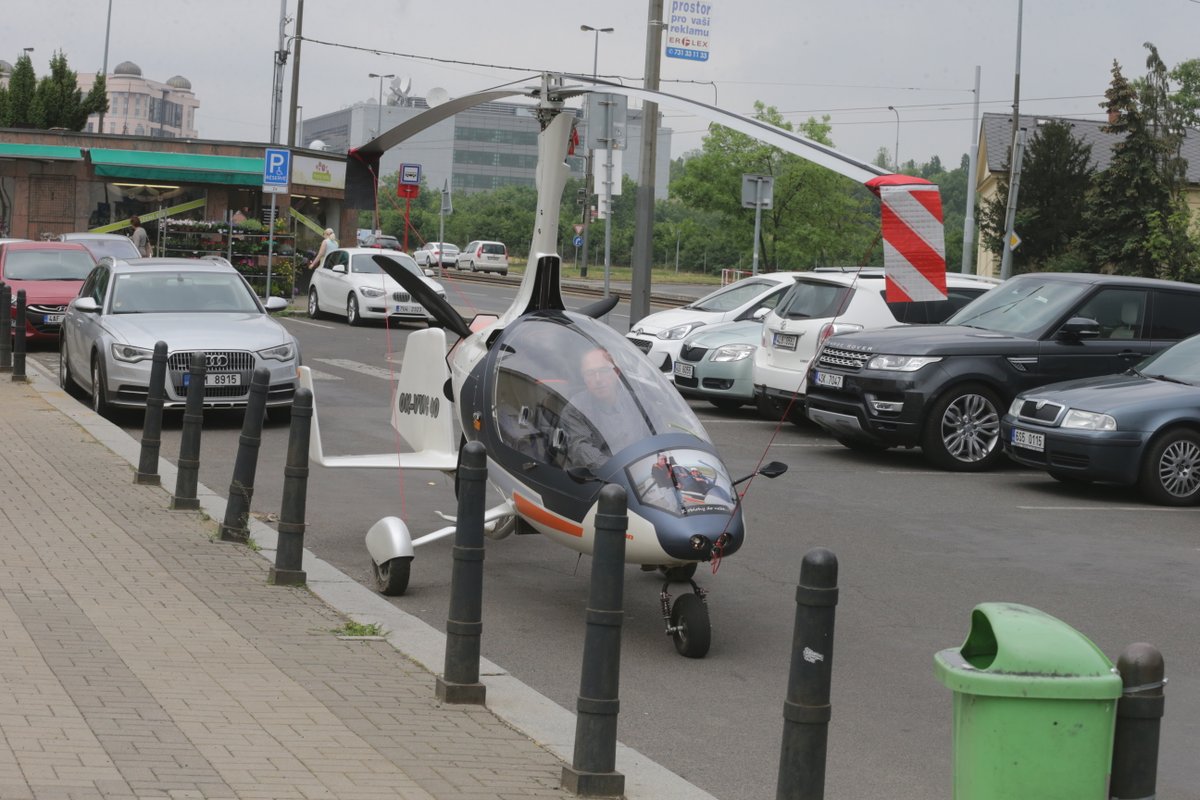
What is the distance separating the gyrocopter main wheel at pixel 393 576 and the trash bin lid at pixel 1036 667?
16.5ft

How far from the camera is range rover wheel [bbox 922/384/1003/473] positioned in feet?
47.0

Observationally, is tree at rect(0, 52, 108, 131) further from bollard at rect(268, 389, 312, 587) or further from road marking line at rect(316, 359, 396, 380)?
bollard at rect(268, 389, 312, 587)

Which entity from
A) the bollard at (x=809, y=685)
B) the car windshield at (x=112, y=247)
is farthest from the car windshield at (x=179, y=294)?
the bollard at (x=809, y=685)

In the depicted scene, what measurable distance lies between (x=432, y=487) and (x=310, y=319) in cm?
2174

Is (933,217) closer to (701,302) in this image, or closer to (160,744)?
(160,744)

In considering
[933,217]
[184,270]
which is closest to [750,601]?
[933,217]

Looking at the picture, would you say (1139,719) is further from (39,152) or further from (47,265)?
(39,152)

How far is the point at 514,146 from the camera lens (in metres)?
158

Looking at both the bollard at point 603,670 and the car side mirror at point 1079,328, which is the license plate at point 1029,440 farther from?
the bollard at point 603,670

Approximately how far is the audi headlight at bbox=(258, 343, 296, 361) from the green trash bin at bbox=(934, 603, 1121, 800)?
12.5m

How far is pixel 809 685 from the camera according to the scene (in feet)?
14.6

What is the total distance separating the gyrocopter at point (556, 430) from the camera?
743 centimetres

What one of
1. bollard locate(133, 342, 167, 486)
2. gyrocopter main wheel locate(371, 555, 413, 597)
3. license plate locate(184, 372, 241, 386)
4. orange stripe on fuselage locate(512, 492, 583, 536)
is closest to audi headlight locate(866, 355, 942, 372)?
license plate locate(184, 372, 241, 386)

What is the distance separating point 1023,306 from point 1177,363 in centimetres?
191
